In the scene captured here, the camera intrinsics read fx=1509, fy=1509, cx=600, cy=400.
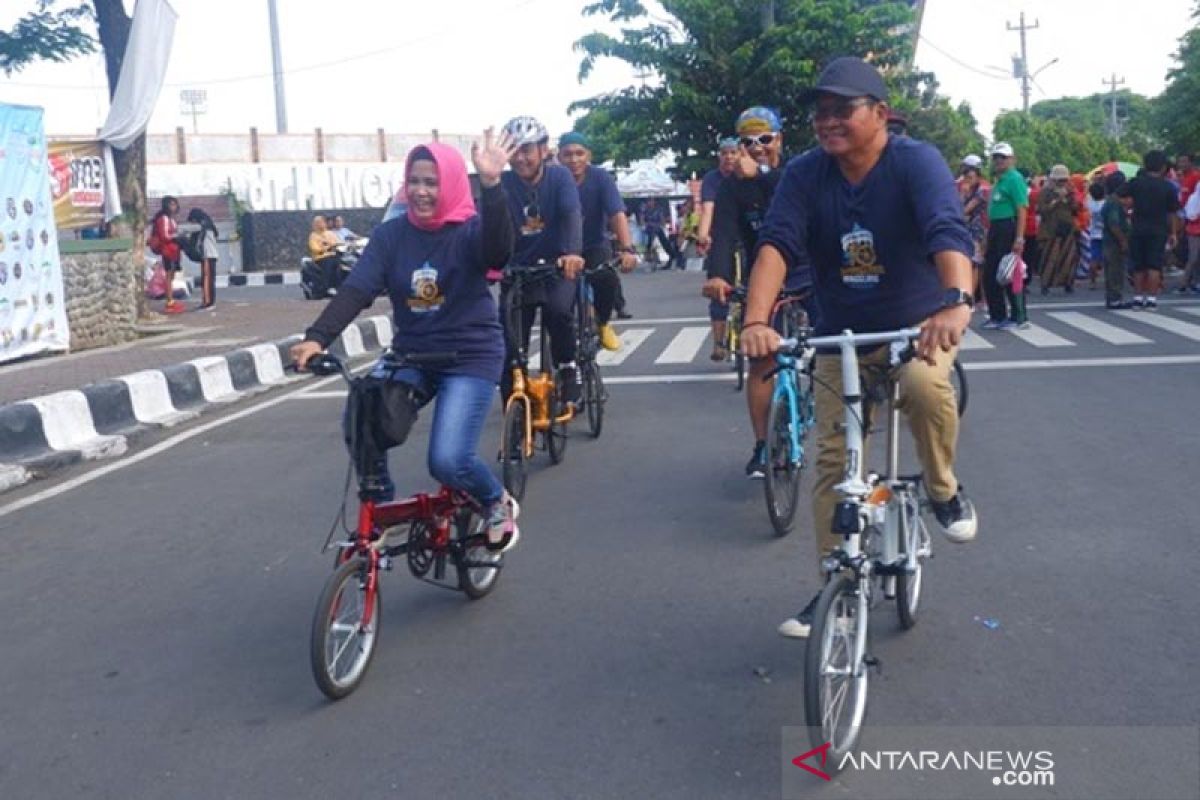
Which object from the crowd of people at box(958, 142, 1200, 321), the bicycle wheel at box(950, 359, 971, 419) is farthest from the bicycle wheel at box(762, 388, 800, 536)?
the crowd of people at box(958, 142, 1200, 321)

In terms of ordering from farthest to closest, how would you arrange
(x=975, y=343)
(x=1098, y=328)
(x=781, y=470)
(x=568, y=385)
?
1. (x=1098, y=328)
2. (x=975, y=343)
3. (x=568, y=385)
4. (x=781, y=470)

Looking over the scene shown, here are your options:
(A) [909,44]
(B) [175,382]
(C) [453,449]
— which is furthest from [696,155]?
(C) [453,449]

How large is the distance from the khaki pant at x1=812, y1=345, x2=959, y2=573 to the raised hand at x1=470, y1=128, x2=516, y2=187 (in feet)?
4.20

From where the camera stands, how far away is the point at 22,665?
5.16 meters

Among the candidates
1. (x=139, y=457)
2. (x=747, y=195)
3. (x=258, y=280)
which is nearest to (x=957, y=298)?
(x=747, y=195)

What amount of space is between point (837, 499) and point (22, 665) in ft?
9.27

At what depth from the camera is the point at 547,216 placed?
8328 mm

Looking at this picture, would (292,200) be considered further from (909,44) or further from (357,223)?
(909,44)

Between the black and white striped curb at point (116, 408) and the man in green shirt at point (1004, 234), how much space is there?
6.60 metres

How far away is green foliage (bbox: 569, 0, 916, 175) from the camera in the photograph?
2892 cm

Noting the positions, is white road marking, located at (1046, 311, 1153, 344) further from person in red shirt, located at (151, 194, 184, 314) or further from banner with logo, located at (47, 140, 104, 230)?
person in red shirt, located at (151, 194, 184, 314)

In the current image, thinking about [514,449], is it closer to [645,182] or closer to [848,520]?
[848,520]

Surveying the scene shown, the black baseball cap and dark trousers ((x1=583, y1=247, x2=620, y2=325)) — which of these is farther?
dark trousers ((x1=583, y1=247, x2=620, y2=325))

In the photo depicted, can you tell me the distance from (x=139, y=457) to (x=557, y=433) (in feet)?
9.74
